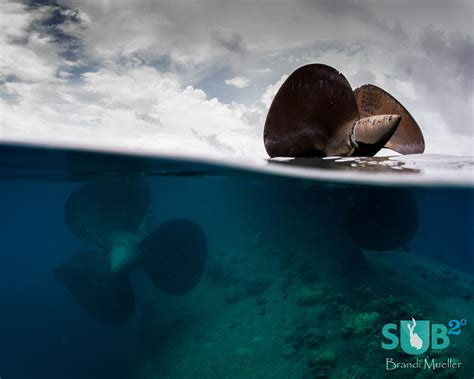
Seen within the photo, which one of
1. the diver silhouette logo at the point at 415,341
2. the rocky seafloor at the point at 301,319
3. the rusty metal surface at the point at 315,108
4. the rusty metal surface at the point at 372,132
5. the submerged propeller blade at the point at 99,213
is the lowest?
the rocky seafloor at the point at 301,319

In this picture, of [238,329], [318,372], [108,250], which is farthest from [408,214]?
[108,250]

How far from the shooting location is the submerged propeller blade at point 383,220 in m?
10.9

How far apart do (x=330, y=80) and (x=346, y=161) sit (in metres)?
2.01

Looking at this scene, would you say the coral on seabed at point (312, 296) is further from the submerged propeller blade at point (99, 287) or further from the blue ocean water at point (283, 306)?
the submerged propeller blade at point (99, 287)

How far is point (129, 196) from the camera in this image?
15.6 m

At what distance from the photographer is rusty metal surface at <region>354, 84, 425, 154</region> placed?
24.6 feet

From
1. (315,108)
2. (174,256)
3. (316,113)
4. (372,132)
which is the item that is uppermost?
(315,108)

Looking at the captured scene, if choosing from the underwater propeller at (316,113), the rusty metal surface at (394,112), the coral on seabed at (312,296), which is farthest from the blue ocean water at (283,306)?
the underwater propeller at (316,113)

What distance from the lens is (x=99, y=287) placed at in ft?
39.1

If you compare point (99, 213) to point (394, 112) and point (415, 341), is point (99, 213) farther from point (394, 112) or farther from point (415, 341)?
point (415, 341)

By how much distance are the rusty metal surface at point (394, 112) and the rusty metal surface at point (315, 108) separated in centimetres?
117

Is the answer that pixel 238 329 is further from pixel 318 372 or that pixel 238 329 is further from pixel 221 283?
pixel 221 283

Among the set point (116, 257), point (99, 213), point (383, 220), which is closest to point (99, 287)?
point (116, 257)

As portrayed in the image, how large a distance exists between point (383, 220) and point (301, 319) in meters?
5.29
